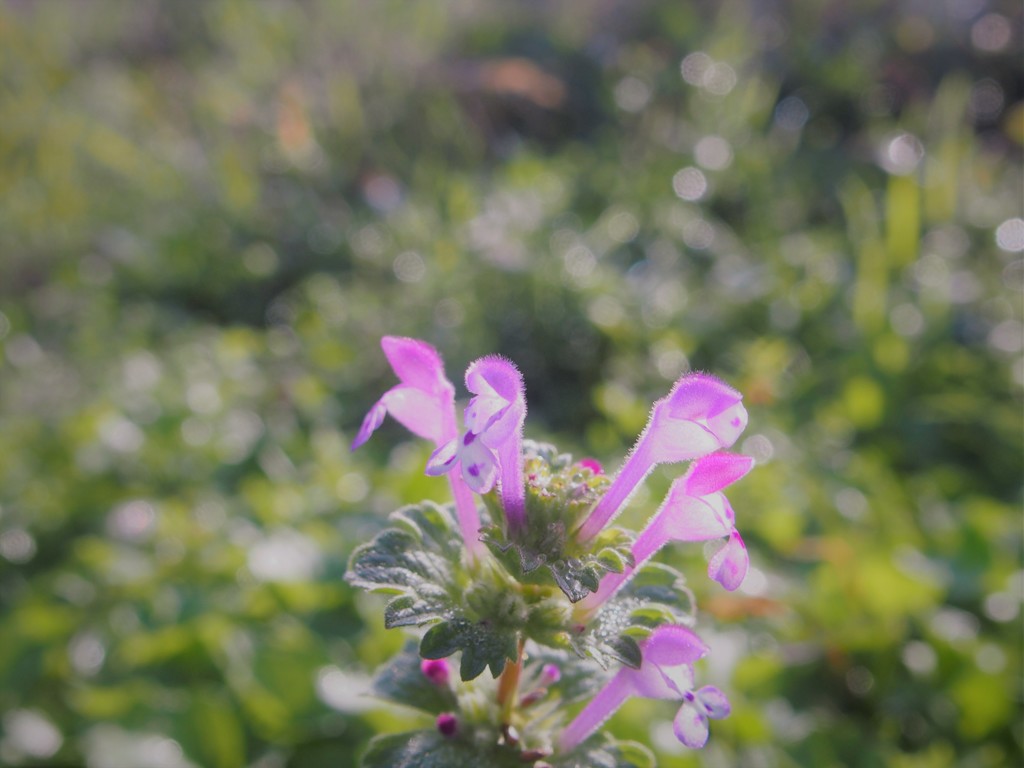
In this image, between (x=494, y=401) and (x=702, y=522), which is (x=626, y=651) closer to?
(x=702, y=522)

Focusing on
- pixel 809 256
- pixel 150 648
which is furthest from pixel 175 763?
pixel 809 256

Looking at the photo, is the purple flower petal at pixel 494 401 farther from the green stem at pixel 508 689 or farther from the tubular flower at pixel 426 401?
the green stem at pixel 508 689

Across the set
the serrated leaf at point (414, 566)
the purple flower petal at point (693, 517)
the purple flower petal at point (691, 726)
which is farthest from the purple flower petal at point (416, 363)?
the purple flower petal at point (691, 726)

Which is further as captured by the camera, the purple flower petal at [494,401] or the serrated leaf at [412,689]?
the serrated leaf at [412,689]

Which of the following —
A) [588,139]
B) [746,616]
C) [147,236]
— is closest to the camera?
[746,616]

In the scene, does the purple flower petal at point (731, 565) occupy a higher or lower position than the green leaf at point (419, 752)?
higher

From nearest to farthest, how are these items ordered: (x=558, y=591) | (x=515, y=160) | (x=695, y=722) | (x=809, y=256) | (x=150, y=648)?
1. (x=695, y=722)
2. (x=558, y=591)
3. (x=150, y=648)
4. (x=809, y=256)
5. (x=515, y=160)

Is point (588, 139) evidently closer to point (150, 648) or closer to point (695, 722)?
point (150, 648)
